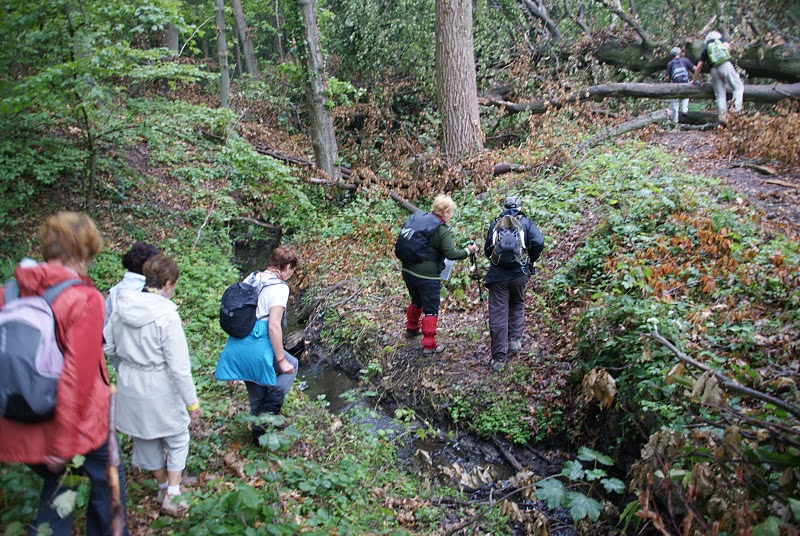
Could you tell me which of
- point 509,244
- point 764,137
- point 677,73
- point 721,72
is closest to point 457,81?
point 677,73

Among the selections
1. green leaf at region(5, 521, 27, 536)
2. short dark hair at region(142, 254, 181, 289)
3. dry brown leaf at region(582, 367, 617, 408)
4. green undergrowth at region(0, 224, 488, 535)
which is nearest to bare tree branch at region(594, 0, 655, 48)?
green undergrowth at region(0, 224, 488, 535)

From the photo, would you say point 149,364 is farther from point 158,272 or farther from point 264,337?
point 264,337

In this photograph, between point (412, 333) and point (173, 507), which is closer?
point (173, 507)

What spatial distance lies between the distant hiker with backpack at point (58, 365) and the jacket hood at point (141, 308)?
582mm

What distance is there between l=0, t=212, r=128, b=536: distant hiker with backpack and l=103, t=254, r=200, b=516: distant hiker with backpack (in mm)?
594

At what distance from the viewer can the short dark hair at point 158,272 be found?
3.68 m

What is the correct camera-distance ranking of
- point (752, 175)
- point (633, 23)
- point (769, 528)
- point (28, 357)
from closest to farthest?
point (28, 357) < point (769, 528) < point (752, 175) < point (633, 23)

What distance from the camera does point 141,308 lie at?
355 centimetres

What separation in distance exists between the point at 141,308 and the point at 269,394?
5.32ft

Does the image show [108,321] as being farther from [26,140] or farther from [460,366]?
[26,140]

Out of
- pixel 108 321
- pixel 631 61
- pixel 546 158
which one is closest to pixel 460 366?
pixel 108 321

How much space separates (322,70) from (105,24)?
5178 mm

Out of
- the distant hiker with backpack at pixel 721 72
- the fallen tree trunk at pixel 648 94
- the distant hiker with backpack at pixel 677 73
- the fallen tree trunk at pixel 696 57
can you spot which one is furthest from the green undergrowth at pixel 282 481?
the fallen tree trunk at pixel 696 57

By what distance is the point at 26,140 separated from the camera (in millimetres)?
9289
